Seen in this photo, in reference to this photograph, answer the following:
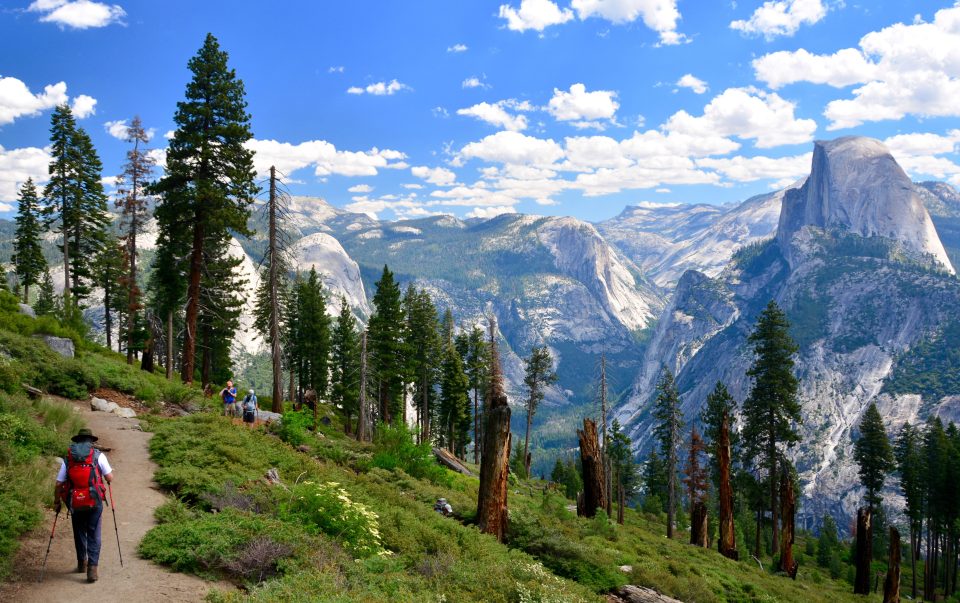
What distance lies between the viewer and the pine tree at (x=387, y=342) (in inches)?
1818

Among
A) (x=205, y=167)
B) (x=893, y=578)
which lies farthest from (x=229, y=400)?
(x=893, y=578)

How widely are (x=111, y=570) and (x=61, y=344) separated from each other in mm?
17370

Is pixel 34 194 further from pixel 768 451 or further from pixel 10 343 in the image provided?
pixel 768 451

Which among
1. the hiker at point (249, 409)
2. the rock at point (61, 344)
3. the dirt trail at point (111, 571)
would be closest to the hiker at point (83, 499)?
the dirt trail at point (111, 571)

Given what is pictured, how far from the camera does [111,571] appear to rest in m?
8.52

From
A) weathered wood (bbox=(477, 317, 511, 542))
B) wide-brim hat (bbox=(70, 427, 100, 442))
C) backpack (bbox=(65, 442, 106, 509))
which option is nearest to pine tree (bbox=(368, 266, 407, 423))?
weathered wood (bbox=(477, 317, 511, 542))

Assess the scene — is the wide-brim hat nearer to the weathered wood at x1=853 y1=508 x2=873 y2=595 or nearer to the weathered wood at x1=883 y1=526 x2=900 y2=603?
the weathered wood at x1=883 y1=526 x2=900 y2=603

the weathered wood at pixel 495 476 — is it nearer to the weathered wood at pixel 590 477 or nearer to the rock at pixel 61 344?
the weathered wood at pixel 590 477

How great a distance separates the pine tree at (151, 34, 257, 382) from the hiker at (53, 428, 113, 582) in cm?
1703

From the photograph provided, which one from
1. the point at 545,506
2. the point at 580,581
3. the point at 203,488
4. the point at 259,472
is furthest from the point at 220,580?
the point at 545,506

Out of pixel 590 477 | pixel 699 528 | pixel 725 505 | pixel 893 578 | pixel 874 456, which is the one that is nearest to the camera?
pixel 590 477

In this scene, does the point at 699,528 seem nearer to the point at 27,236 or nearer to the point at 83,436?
the point at 83,436

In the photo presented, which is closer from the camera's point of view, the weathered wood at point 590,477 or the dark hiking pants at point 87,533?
the dark hiking pants at point 87,533

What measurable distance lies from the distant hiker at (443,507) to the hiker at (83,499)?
8.81 metres
